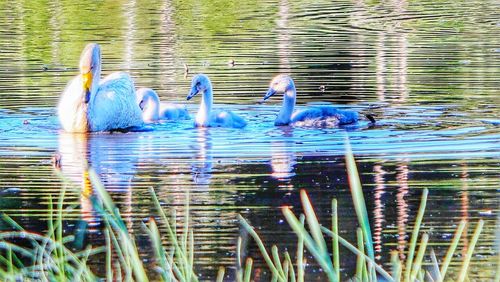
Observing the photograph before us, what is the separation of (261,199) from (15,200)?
1.81 m

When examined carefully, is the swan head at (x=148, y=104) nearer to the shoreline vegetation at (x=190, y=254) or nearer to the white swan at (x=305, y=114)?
the white swan at (x=305, y=114)

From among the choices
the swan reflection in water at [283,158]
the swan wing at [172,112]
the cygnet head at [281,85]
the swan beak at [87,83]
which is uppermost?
the swan beak at [87,83]

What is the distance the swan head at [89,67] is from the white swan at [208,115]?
111 centimetres

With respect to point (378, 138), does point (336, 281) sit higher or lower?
higher

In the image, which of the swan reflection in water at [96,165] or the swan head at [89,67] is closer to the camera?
the swan reflection in water at [96,165]

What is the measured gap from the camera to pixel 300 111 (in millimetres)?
13734

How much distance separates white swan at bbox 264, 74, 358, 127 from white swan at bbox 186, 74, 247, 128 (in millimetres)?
601

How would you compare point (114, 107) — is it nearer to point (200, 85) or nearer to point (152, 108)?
point (152, 108)

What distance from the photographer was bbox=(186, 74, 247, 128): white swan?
13.2 meters

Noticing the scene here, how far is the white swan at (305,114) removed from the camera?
13141 millimetres

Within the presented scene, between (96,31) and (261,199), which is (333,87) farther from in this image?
(96,31)

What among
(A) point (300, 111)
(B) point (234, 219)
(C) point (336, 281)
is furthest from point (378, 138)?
(C) point (336, 281)

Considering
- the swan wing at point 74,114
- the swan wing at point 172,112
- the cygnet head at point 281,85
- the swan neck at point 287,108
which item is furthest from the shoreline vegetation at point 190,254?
the cygnet head at point 281,85

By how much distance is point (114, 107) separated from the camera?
13812 mm
